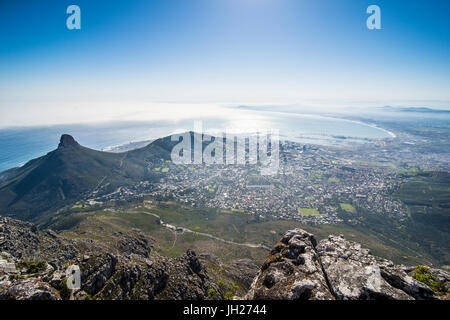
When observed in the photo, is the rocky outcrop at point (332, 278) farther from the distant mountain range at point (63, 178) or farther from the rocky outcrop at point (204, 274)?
the distant mountain range at point (63, 178)

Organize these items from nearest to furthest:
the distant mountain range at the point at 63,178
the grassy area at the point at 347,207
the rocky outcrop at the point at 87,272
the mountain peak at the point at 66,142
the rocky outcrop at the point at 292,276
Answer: the rocky outcrop at the point at 292,276
the rocky outcrop at the point at 87,272
the distant mountain range at the point at 63,178
the grassy area at the point at 347,207
the mountain peak at the point at 66,142

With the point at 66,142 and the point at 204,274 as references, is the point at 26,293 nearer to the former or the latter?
the point at 204,274

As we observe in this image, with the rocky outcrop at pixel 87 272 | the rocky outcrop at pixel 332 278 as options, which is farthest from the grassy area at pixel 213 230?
the rocky outcrop at pixel 332 278
